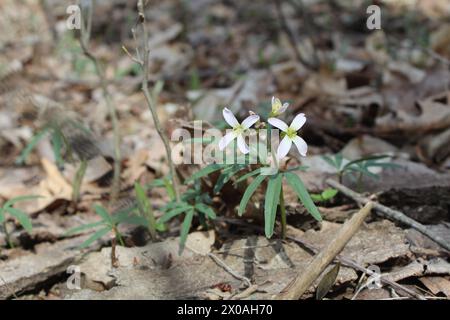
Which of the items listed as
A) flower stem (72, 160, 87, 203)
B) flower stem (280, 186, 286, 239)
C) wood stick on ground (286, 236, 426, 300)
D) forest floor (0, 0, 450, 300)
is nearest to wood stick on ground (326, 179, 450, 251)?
forest floor (0, 0, 450, 300)

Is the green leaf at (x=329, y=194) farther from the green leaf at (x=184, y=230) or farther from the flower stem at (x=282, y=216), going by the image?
the green leaf at (x=184, y=230)

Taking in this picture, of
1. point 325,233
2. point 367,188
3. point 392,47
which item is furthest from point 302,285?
point 392,47

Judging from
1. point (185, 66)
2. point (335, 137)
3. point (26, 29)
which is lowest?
point (335, 137)

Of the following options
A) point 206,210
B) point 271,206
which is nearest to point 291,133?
point 271,206

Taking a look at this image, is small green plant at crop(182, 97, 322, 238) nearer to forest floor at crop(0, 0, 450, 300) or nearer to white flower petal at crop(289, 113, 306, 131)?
white flower petal at crop(289, 113, 306, 131)

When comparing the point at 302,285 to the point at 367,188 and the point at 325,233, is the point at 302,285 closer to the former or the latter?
the point at 325,233

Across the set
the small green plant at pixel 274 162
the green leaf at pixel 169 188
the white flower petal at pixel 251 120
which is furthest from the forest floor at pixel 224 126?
the white flower petal at pixel 251 120

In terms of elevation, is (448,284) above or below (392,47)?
below
